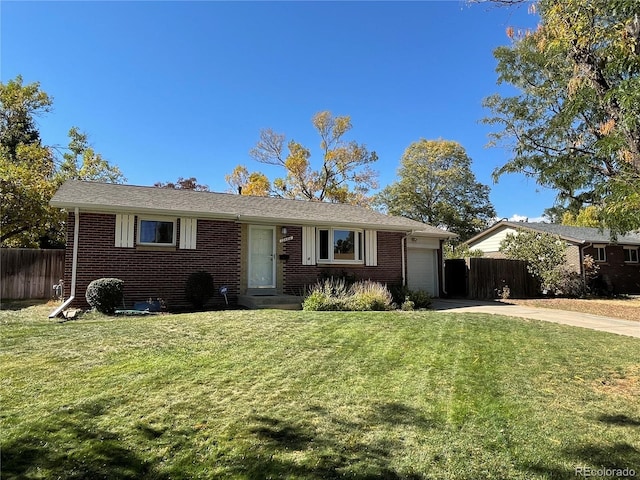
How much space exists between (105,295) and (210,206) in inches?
177

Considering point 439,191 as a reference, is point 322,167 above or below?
above

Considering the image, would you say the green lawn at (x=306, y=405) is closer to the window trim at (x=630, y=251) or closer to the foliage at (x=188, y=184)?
the window trim at (x=630, y=251)

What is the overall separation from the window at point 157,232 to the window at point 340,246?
5.05 meters

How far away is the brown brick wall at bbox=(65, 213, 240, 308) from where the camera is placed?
10727mm

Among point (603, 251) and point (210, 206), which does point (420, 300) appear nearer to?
point (210, 206)

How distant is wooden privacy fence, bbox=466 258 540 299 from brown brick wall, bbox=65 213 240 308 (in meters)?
11.1

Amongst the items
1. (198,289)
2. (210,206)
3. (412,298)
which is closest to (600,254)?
(412,298)

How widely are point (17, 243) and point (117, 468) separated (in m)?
20.2

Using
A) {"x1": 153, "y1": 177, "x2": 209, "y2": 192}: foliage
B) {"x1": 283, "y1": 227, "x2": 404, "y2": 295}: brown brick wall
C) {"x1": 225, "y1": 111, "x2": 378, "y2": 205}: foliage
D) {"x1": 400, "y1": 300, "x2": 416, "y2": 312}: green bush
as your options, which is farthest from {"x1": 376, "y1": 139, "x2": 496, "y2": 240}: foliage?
{"x1": 400, "y1": 300, "x2": 416, "y2": 312}: green bush

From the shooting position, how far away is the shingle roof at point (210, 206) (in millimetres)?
10875

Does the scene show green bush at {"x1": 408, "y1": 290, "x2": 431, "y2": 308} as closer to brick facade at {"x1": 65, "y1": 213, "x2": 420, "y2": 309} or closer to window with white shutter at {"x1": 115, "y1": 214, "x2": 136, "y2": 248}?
brick facade at {"x1": 65, "y1": 213, "x2": 420, "y2": 309}

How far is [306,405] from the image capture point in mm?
3887

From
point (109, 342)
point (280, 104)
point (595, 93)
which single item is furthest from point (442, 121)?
point (109, 342)

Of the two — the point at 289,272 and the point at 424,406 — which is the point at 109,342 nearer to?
the point at 424,406
